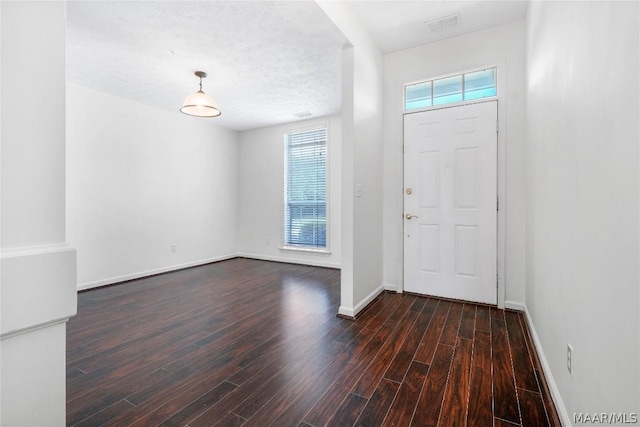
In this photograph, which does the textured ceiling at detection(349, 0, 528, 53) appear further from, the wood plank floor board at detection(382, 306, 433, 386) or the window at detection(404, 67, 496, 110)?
the wood plank floor board at detection(382, 306, 433, 386)

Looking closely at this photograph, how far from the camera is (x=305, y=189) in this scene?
5492 mm

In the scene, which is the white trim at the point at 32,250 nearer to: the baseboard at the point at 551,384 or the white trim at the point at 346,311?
the baseboard at the point at 551,384

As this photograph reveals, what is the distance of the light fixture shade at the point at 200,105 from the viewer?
3113 mm

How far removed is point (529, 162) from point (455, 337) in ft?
5.55

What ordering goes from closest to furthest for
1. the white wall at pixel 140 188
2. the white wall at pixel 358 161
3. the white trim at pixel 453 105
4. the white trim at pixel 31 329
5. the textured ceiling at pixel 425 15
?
the white trim at pixel 31 329
the textured ceiling at pixel 425 15
the white wall at pixel 358 161
the white trim at pixel 453 105
the white wall at pixel 140 188

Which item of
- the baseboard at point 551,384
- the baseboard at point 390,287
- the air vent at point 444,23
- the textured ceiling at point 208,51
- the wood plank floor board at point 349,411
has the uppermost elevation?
the air vent at point 444,23

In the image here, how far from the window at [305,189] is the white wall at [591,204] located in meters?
3.67

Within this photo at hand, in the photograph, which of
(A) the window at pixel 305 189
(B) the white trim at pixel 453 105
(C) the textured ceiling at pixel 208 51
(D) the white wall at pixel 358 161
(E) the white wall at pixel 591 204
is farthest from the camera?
(A) the window at pixel 305 189

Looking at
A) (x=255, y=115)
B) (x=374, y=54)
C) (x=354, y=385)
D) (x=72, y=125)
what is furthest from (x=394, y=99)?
(x=72, y=125)

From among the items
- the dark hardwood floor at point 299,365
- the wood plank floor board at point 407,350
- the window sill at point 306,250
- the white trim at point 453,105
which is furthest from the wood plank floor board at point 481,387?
the window sill at point 306,250

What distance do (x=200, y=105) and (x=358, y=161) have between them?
180 cm

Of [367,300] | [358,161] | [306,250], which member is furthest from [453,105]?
[306,250]

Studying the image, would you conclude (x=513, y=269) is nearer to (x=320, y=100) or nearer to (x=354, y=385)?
(x=354, y=385)

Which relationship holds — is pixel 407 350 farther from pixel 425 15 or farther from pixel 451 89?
pixel 425 15
